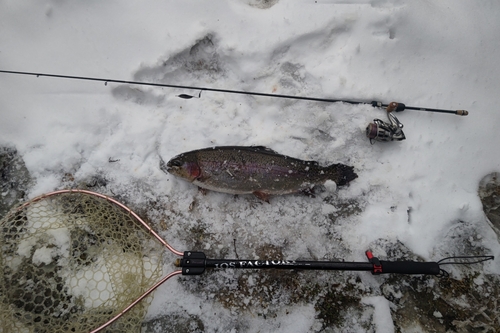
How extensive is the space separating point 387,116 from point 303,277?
75.9 inches

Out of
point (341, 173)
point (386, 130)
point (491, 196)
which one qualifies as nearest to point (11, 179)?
point (341, 173)

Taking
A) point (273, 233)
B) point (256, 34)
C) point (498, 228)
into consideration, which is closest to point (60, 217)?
point (273, 233)

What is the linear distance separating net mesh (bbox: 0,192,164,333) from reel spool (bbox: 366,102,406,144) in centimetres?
245

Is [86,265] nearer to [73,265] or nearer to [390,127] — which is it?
[73,265]

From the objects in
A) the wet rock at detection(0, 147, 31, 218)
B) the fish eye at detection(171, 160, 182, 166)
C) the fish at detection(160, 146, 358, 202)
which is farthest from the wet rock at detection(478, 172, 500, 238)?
the wet rock at detection(0, 147, 31, 218)

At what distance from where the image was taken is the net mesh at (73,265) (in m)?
2.48

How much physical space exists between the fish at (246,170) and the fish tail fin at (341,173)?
0.15 feet

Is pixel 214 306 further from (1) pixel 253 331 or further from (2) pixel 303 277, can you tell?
(2) pixel 303 277

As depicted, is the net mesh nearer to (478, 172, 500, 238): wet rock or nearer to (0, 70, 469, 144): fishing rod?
(0, 70, 469, 144): fishing rod

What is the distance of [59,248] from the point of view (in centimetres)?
269

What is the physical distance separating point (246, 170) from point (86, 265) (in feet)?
5.80

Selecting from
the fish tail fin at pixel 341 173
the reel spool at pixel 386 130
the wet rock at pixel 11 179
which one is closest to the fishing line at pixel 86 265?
the wet rock at pixel 11 179

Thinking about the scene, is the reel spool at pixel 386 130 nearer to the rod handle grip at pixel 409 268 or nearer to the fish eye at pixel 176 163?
the rod handle grip at pixel 409 268

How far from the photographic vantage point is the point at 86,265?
2695 millimetres
